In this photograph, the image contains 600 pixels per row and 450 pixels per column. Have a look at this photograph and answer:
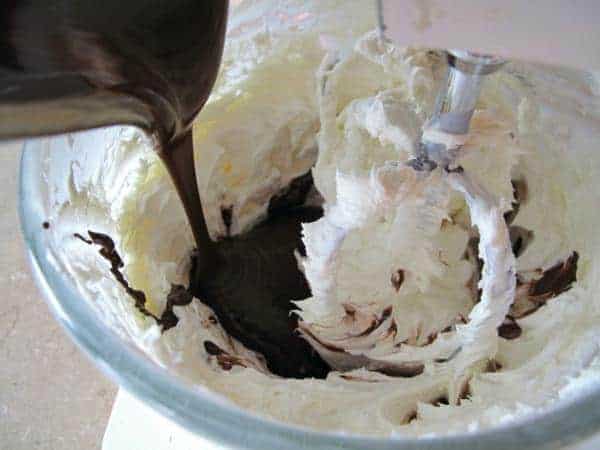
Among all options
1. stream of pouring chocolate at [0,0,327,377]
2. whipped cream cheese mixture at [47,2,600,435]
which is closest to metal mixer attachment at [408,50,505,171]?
whipped cream cheese mixture at [47,2,600,435]

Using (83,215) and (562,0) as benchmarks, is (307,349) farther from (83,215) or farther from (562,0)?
(562,0)

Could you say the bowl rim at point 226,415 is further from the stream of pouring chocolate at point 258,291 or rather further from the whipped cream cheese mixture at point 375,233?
the stream of pouring chocolate at point 258,291

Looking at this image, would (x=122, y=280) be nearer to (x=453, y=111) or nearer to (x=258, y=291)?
(x=258, y=291)

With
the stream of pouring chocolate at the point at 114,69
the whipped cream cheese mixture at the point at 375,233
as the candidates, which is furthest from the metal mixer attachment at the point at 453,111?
the stream of pouring chocolate at the point at 114,69

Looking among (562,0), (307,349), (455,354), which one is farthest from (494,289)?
(562,0)

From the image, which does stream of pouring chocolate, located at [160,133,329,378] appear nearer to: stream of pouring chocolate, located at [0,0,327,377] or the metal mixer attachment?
stream of pouring chocolate, located at [0,0,327,377]
